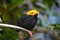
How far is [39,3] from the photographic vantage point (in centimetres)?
218

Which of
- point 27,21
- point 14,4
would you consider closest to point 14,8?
point 14,4

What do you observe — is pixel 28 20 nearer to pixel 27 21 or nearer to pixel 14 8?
pixel 27 21

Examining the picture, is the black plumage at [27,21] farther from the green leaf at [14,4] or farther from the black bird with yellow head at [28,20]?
the green leaf at [14,4]

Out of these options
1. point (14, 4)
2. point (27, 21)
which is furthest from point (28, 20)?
point (14, 4)

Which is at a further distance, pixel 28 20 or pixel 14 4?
pixel 14 4

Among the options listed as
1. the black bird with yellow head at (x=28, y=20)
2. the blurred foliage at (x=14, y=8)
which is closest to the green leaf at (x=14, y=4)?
the blurred foliage at (x=14, y=8)

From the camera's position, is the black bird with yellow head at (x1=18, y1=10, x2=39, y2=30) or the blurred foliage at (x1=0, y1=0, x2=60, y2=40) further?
the blurred foliage at (x1=0, y1=0, x2=60, y2=40)

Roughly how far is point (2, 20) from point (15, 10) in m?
0.72

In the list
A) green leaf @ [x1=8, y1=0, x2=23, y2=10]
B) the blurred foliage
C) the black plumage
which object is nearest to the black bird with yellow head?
the black plumage

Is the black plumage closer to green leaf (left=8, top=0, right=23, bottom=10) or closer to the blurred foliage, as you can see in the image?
the blurred foliage

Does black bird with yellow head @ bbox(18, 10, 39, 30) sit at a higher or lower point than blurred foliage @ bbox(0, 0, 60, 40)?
lower

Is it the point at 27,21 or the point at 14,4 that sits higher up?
the point at 14,4

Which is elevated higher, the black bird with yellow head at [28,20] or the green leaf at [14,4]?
the green leaf at [14,4]

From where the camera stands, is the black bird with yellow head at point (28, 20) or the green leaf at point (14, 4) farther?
the green leaf at point (14, 4)
